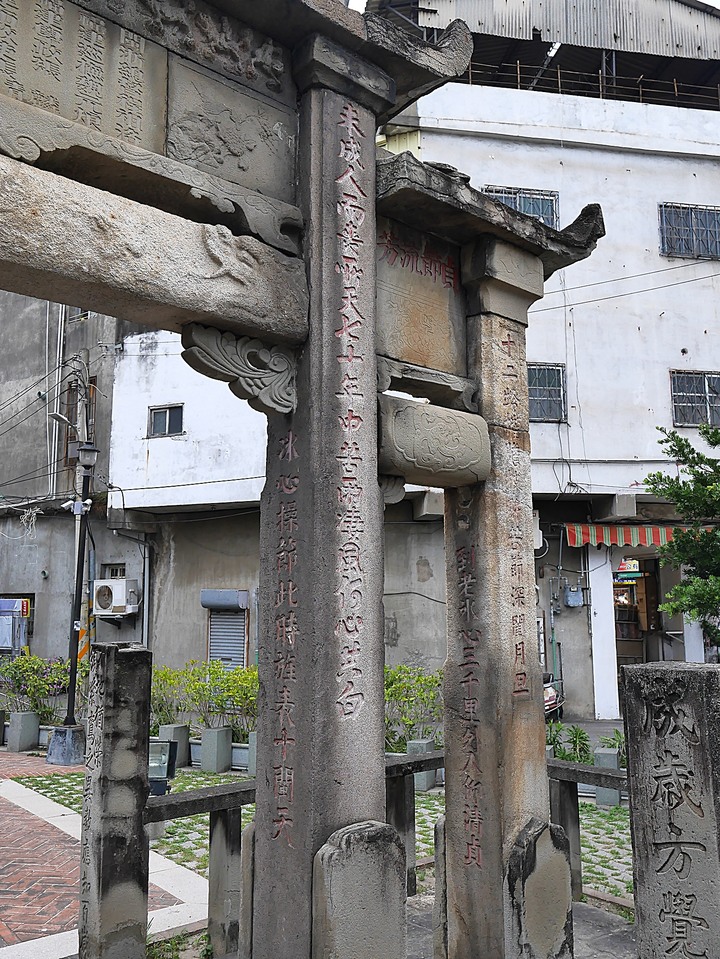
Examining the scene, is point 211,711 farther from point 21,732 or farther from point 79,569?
point 21,732

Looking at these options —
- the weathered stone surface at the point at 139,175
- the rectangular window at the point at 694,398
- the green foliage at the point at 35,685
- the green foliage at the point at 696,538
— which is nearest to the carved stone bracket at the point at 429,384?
the weathered stone surface at the point at 139,175

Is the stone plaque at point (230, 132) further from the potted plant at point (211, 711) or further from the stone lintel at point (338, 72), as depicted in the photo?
the potted plant at point (211, 711)

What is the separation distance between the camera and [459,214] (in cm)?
499

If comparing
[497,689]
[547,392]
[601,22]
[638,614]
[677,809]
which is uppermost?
[601,22]

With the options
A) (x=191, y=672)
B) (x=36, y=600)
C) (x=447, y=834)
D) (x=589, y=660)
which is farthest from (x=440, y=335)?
(x=36, y=600)

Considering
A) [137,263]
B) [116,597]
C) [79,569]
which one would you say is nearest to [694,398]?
[79,569]

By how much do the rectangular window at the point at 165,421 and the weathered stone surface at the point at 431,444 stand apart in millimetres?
12255

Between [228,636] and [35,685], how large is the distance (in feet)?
12.5

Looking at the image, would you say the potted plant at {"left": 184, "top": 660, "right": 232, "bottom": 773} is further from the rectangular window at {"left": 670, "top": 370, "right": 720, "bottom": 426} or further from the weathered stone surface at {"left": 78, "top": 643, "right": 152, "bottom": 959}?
the rectangular window at {"left": 670, "top": 370, "right": 720, "bottom": 426}

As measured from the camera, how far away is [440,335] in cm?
517

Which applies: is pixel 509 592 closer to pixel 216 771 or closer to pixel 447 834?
pixel 447 834

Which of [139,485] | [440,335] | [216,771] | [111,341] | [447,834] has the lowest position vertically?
[216,771]

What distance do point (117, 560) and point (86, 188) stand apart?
1568 centimetres

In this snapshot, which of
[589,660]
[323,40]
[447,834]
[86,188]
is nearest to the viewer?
[86,188]
